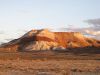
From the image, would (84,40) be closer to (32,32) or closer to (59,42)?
(59,42)

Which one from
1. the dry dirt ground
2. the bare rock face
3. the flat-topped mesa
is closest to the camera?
the dry dirt ground

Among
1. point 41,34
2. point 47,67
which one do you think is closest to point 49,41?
point 41,34

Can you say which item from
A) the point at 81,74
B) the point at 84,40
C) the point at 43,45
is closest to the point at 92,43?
the point at 84,40

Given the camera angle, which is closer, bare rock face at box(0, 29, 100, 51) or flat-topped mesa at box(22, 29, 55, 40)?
bare rock face at box(0, 29, 100, 51)

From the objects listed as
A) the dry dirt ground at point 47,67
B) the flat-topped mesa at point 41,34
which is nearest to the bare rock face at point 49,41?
the flat-topped mesa at point 41,34

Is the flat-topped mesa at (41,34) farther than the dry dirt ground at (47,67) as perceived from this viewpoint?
Yes

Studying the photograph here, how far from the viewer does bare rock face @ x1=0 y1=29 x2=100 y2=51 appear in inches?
5316

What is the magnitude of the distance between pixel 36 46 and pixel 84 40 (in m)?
24.3

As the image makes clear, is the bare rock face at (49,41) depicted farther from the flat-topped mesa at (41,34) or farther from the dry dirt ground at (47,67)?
the dry dirt ground at (47,67)

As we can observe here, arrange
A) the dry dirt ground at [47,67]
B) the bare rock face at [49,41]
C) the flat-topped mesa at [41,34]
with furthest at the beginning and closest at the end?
1. the flat-topped mesa at [41,34]
2. the bare rock face at [49,41]
3. the dry dirt ground at [47,67]

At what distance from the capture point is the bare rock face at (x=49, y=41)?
135 meters

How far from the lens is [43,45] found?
135625 mm

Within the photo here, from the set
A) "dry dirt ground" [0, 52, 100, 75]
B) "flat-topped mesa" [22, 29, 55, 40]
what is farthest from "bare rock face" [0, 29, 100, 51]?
"dry dirt ground" [0, 52, 100, 75]

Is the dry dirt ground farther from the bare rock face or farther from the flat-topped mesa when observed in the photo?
the flat-topped mesa
